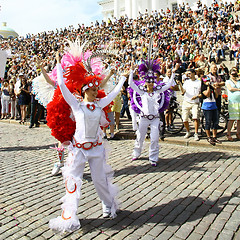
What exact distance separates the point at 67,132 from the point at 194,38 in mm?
15193

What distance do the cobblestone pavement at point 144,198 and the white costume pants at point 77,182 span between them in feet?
0.48

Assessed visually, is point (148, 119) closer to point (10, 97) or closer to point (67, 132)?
point (67, 132)

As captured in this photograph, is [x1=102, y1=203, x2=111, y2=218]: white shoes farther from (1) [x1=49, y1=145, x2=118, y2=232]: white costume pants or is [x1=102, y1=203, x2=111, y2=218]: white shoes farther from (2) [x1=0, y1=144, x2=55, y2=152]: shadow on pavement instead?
(2) [x1=0, y1=144, x2=55, y2=152]: shadow on pavement

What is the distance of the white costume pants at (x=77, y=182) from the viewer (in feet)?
10.2

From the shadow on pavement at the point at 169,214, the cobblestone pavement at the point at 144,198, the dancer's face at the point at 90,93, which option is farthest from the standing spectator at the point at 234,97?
the dancer's face at the point at 90,93

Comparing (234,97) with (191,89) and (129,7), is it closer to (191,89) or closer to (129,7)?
(191,89)

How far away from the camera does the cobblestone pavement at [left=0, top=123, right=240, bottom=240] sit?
123 inches

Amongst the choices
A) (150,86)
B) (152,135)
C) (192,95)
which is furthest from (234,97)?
(152,135)

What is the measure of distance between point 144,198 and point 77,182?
127cm

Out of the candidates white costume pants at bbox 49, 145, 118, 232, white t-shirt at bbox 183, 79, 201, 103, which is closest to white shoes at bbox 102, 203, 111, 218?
white costume pants at bbox 49, 145, 118, 232

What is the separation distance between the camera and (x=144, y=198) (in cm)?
400

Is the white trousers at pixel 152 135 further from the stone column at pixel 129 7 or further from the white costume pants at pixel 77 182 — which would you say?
the stone column at pixel 129 7

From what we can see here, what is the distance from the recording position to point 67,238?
3004mm

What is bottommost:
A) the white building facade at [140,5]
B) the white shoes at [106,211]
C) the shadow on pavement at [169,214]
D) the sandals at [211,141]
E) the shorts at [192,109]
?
the shadow on pavement at [169,214]
